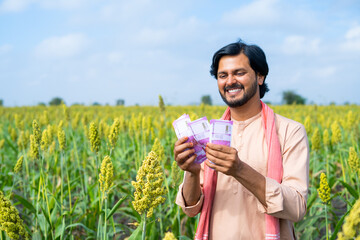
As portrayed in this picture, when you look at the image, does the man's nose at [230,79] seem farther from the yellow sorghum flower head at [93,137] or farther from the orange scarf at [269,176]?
the yellow sorghum flower head at [93,137]

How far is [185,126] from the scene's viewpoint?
5.93ft

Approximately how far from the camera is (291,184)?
6.25 feet

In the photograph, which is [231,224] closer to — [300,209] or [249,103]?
[300,209]

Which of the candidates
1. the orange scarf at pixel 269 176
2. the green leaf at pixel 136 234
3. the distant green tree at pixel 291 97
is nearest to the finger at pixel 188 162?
the orange scarf at pixel 269 176

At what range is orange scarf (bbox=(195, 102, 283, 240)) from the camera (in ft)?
6.35

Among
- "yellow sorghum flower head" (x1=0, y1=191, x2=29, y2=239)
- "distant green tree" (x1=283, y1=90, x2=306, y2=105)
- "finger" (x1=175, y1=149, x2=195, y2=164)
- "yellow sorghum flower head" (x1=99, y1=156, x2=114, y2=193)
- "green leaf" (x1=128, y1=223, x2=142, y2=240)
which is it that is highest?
"distant green tree" (x1=283, y1=90, x2=306, y2=105)

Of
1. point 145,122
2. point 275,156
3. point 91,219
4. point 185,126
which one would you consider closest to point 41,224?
point 91,219

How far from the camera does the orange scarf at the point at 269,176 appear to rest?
1.93 meters

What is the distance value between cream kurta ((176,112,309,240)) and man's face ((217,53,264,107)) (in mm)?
202

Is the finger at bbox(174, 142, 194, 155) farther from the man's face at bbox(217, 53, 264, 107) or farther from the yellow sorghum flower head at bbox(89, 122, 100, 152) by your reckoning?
the yellow sorghum flower head at bbox(89, 122, 100, 152)

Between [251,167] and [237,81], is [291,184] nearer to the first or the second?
[251,167]

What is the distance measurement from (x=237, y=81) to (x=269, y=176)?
24.4 inches

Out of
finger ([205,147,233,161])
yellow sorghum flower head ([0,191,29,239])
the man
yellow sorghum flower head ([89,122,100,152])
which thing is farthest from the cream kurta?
yellow sorghum flower head ([0,191,29,239])

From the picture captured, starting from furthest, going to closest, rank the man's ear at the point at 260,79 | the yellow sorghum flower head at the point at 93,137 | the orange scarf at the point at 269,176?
the yellow sorghum flower head at the point at 93,137
the man's ear at the point at 260,79
the orange scarf at the point at 269,176
